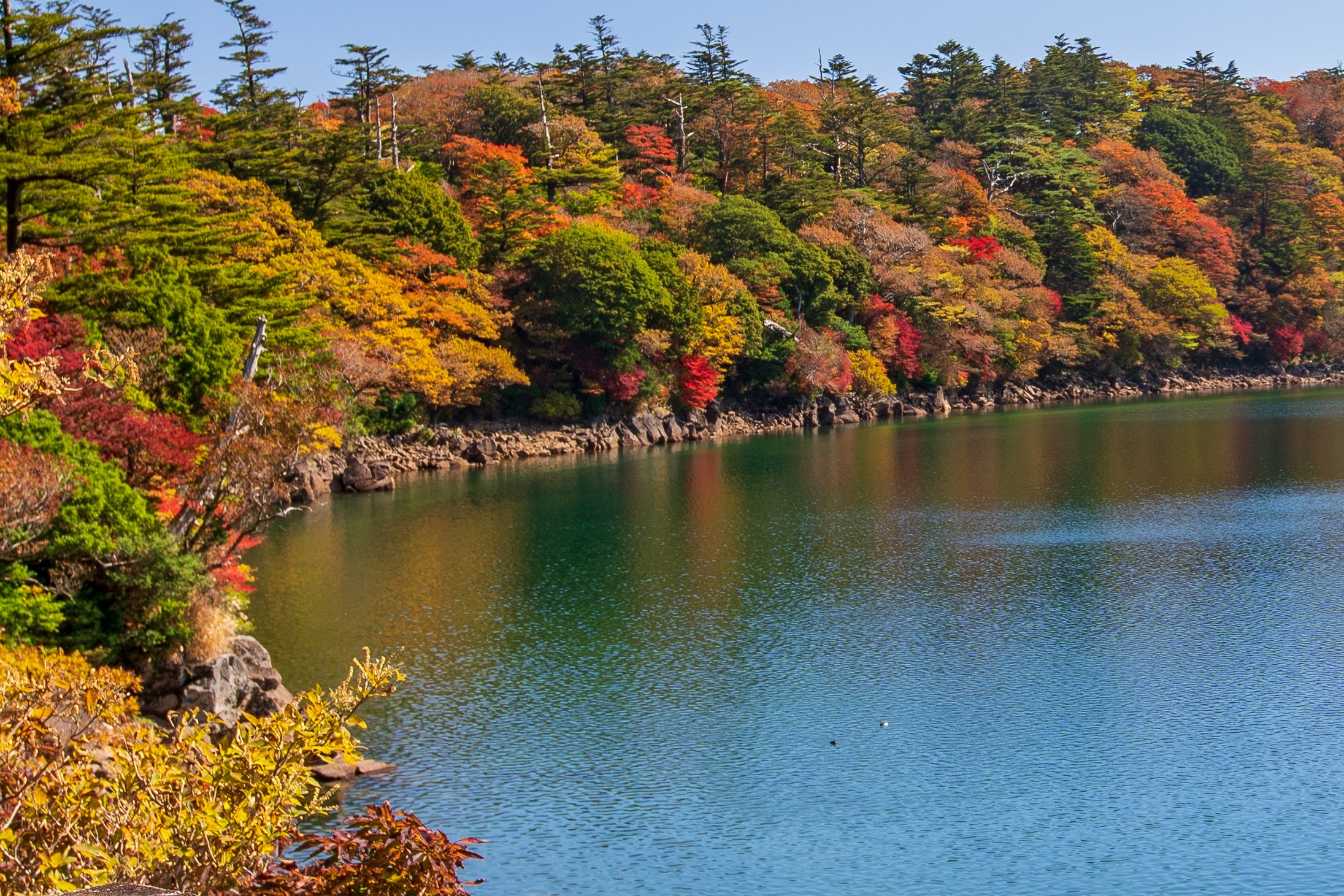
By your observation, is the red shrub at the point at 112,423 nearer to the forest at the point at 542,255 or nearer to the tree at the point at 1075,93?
the forest at the point at 542,255

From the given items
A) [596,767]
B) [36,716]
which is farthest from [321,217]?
[36,716]

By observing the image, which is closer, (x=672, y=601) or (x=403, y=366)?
(x=672, y=601)

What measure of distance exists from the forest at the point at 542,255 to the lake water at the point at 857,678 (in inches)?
165

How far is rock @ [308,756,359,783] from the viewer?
14836mm

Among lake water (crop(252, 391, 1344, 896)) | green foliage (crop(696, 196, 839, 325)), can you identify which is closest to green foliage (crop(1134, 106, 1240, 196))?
green foliage (crop(696, 196, 839, 325))

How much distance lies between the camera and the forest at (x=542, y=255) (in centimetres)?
1867

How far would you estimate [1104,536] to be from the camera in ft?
92.2

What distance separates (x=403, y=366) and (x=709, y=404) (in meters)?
16.8

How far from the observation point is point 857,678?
724 inches

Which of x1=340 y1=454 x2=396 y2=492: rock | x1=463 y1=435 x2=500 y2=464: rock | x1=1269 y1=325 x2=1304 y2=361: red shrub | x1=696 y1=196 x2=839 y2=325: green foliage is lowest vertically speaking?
x1=340 y1=454 x2=396 y2=492: rock

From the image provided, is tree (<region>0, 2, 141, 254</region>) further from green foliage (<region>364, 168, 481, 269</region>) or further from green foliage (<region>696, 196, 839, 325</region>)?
green foliage (<region>696, 196, 839, 325</region>)

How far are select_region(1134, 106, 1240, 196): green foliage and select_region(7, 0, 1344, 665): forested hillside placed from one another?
232 millimetres

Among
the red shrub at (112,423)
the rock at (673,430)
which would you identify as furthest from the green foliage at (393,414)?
the red shrub at (112,423)

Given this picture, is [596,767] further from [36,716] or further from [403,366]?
[403,366]
